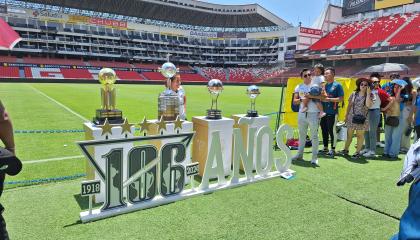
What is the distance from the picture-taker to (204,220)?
3.23 meters

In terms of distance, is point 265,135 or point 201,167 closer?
point 201,167

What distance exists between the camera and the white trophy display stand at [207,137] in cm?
433

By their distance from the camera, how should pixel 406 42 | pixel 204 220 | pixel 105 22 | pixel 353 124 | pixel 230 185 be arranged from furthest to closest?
pixel 105 22 → pixel 406 42 → pixel 353 124 → pixel 230 185 → pixel 204 220

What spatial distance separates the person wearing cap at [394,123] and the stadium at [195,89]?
1.10ft

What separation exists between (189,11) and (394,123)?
2530 inches

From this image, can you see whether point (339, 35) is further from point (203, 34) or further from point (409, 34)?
point (203, 34)

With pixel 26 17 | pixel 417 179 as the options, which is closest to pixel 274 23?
pixel 26 17

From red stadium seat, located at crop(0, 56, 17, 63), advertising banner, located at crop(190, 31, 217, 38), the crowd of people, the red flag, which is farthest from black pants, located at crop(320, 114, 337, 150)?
advertising banner, located at crop(190, 31, 217, 38)

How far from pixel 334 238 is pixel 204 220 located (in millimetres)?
1305

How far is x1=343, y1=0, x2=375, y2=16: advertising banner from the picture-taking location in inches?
2010

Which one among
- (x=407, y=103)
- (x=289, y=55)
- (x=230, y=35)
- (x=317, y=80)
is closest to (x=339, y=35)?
(x=289, y=55)

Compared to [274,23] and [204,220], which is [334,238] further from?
[274,23]

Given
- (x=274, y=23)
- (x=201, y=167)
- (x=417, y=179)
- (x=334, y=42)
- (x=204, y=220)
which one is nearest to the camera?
(x=417, y=179)

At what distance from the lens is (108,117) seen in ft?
11.6
